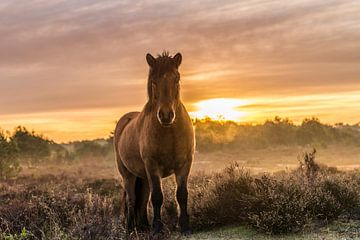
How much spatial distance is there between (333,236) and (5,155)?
78.8 ft

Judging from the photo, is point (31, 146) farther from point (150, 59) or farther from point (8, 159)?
point (150, 59)

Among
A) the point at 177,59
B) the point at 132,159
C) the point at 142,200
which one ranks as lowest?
the point at 142,200

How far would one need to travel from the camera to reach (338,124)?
154 feet

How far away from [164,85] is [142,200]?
2.70 m

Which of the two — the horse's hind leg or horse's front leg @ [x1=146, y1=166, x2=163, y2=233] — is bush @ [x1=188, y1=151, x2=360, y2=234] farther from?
horse's front leg @ [x1=146, y1=166, x2=163, y2=233]

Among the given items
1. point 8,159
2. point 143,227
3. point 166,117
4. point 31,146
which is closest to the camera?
point 166,117

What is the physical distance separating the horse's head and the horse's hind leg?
2061mm

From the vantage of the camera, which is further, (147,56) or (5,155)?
(5,155)

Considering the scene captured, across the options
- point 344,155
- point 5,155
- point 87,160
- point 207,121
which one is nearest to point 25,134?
point 87,160

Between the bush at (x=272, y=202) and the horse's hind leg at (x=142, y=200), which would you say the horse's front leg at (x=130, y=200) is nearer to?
the horse's hind leg at (x=142, y=200)

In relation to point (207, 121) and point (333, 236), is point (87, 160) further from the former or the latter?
point (333, 236)

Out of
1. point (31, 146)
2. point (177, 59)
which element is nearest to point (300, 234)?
point (177, 59)

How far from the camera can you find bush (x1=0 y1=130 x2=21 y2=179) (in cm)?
2777

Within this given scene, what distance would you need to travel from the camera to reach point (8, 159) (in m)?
28.7
